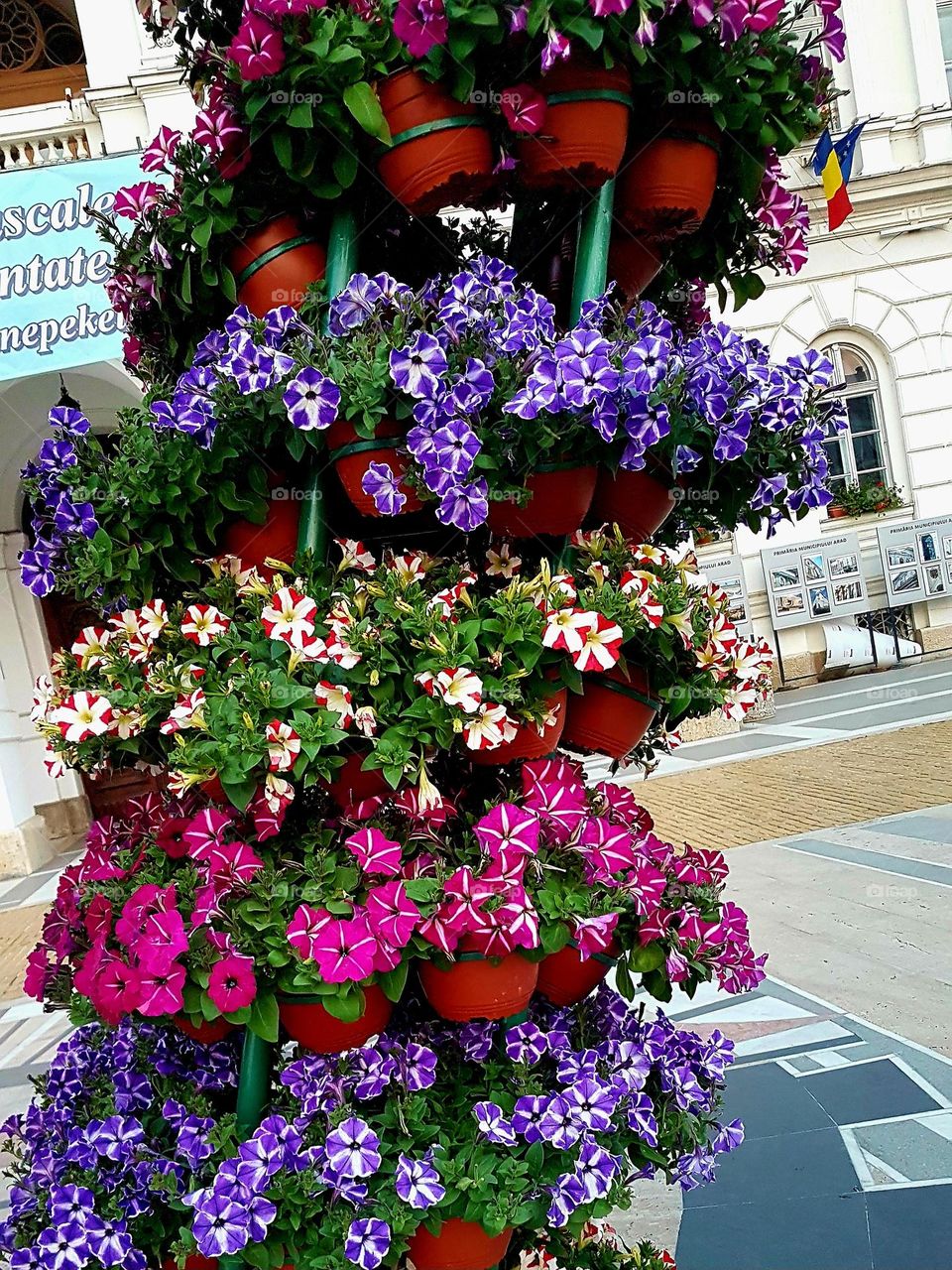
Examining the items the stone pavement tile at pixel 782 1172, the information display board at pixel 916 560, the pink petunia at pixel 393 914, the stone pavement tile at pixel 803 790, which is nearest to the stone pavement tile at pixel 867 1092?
the stone pavement tile at pixel 782 1172

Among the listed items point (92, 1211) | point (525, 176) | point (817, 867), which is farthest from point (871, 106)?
point (92, 1211)

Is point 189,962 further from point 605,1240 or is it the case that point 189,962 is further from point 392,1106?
point 605,1240

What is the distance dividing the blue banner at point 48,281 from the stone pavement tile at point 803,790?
4.84 m

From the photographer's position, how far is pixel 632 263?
166cm

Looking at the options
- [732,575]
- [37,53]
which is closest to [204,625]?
[37,53]

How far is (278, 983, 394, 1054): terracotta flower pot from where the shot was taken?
143 cm

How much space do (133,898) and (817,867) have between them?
4733 millimetres

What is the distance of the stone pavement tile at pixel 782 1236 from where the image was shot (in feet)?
7.56

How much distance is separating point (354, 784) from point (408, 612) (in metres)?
0.32

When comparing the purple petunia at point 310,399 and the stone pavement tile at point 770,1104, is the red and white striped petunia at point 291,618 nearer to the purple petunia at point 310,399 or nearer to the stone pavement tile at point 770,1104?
the purple petunia at point 310,399

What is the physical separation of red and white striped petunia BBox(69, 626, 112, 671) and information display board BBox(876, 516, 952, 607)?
11.8 m

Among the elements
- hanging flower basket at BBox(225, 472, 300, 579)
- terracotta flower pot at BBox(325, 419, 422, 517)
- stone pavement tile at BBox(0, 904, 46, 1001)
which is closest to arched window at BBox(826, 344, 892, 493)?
stone pavement tile at BBox(0, 904, 46, 1001)

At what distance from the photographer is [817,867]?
5496mm

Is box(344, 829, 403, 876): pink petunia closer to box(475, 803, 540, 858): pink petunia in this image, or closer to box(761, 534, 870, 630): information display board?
box(475, 803, 540, 858): pink petunia
